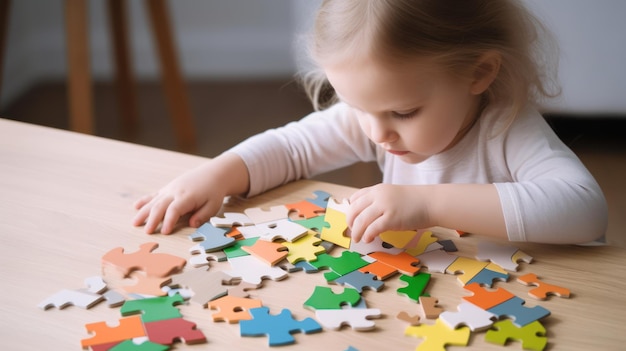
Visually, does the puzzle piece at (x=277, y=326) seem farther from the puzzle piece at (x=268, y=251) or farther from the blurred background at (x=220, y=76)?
the blurred background at (x=220, y=76)

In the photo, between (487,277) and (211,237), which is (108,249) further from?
(487,277)

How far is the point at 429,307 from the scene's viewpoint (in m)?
0.82

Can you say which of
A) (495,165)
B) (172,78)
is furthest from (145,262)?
(172,78)

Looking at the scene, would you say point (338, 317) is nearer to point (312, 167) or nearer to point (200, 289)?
point (200, 289)

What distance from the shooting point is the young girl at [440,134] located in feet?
3.15

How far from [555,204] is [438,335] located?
300 mm

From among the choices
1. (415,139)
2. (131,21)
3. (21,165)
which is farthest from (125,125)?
(415,139)

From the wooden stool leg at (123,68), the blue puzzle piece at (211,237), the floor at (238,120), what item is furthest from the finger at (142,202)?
the wooden stool leg at (123,68)

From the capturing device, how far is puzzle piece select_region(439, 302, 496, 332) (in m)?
0.78

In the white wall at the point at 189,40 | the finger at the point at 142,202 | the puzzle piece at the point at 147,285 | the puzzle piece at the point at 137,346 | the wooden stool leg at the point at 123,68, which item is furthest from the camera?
the white wall at the point at 189,40

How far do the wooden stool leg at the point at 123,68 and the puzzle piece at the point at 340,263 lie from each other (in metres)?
2.13

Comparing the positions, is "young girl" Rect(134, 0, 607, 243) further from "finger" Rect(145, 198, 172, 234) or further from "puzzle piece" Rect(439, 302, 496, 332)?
"puzzle piece" Rect(439, 302, 496, 332)

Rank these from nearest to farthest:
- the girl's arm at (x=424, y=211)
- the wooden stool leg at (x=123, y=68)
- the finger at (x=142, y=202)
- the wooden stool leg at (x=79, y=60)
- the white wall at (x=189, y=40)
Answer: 1. the girl's arm at (x=424, y=211)
2. the finger at (x=142, y=202)
3. the wooden stool leg at (x=79, y=60)
4. the wooden stool leg at (x=123, y=68)
5. the white wall at (x=189, y=40)

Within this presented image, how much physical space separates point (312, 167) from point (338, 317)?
443 mm
